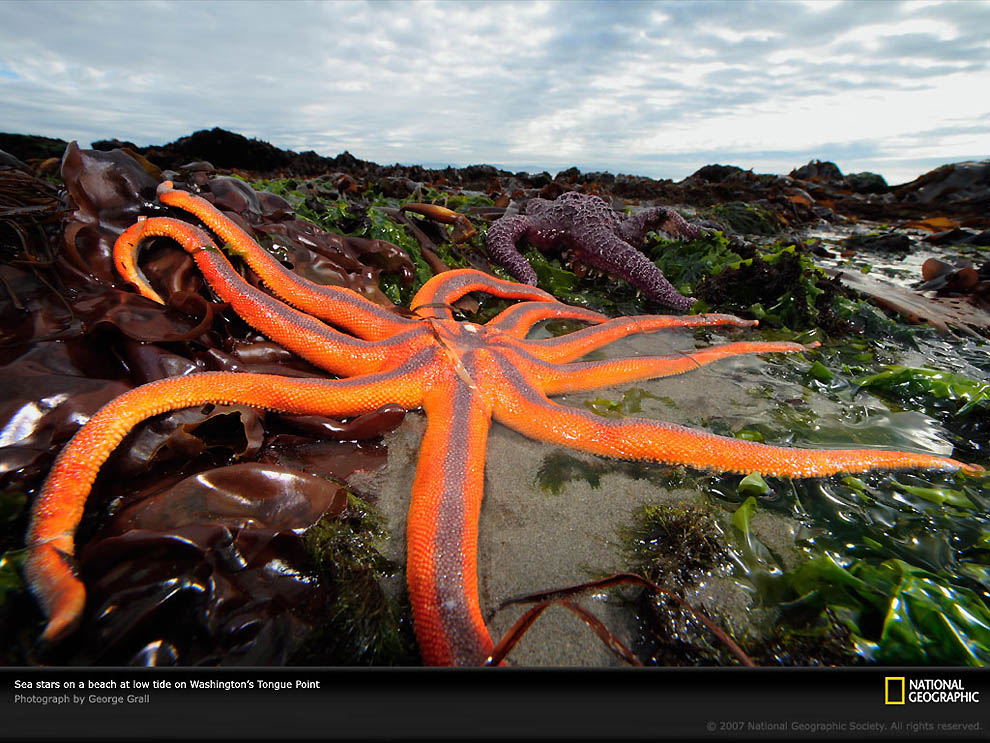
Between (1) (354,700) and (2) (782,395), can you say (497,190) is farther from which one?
(1) (354,700)

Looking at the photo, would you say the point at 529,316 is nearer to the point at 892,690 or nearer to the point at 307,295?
the point at 307,295

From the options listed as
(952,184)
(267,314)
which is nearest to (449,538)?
(267,314)

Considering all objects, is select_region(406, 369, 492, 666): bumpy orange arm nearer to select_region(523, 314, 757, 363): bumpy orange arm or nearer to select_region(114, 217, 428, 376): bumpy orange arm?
select_region(114, 217, 428, 376): bumpy orange arm

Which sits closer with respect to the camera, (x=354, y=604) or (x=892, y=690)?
(x=892, y=690)

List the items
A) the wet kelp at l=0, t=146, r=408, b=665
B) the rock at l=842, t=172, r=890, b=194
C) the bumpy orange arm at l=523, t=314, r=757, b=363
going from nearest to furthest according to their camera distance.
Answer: the wet kelp at l=0, t=146, r=408, b=665 < the bumpy orange arm at l=523, t=314, r=757, b=363 < the rock at l=842, t=172, r=890, b=194

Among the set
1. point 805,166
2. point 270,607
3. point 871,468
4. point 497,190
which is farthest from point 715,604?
point 805,166

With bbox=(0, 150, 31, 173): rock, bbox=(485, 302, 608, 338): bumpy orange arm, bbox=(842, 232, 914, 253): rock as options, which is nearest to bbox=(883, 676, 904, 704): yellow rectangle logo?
bbox=(485, 302, 608, 338): bumpy orange arm
